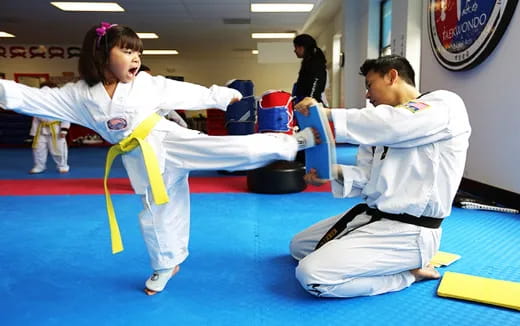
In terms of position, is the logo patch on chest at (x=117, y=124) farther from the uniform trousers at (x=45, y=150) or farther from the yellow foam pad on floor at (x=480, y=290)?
the uniform trousers at (x=45, y=150)

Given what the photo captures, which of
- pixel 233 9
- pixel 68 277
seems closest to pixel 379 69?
pixel 68 277

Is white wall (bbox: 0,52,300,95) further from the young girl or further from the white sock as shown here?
the white sock

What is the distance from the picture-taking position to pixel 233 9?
9.34m

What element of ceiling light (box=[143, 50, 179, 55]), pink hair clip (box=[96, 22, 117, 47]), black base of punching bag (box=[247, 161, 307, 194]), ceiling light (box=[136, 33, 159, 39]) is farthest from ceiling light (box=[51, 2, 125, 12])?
pink hair clip (box=[96, 22, 117, 47])

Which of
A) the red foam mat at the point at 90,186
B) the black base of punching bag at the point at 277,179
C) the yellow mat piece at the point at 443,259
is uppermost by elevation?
the black base of punching bag at the point at 277,179

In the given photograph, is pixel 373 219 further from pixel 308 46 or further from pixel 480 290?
pixel 308 46

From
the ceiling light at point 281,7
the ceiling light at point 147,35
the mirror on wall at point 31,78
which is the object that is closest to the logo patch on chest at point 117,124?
the ceiling light at point 281,7

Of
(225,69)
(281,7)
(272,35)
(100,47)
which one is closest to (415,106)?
(100,47)

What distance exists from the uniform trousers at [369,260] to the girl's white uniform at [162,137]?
593 millimetres

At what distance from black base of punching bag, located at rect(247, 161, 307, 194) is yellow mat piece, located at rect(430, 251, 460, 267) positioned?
2.09 metres

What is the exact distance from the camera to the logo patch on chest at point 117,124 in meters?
2.03

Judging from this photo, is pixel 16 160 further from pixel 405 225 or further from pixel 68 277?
pixel 405 225

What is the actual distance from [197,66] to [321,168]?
17.2 metres

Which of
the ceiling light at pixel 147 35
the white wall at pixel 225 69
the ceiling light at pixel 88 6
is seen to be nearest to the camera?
the ceiling light at pixel 88 6
